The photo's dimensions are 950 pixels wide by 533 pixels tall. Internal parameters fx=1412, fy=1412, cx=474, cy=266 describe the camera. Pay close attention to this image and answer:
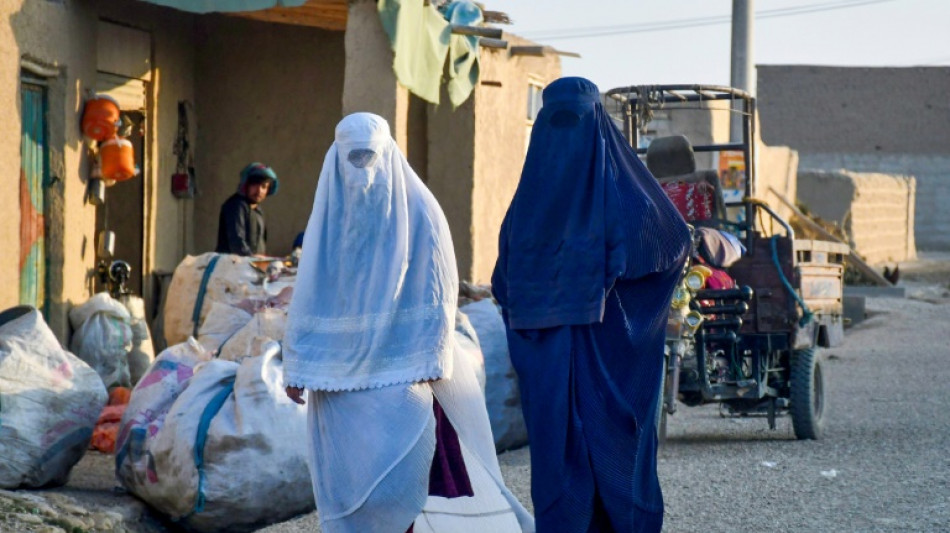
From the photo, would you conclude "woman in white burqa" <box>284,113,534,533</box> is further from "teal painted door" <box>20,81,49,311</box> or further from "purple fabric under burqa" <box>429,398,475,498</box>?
"teal painted door" <box>20,81,49,311</box>

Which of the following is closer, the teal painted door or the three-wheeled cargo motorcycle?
the three-wheeled cargo motorcycle

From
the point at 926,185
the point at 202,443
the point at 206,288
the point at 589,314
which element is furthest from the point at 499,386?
the point at 926,185

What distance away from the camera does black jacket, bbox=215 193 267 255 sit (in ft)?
29.9

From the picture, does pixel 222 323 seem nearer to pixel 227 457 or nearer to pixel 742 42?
pixel 227 457

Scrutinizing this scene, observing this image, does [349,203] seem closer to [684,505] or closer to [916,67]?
[684,505]

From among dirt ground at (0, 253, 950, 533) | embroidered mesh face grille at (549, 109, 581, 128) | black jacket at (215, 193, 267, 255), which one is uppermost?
embroidered mesh face grille at (549, 109, 581, 128)

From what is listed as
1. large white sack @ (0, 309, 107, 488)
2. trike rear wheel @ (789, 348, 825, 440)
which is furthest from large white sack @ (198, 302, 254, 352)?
trike rear wheel @ (789, 348, 825, 440)

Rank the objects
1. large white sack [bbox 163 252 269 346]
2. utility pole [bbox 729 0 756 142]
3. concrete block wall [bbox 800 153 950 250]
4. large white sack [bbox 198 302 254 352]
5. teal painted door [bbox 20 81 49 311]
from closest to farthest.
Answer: teal painted door [bbox 20 81 49 311]
large white sack [bbox 198 302 254 352]
large white sack [bbox 163 252 269 346]
utility pole [bbox 729 0 756 142]
concrete block wall [bbox 800 153 950 250]

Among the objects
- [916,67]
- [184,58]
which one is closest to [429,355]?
[184,58]

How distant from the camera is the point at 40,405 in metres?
5.95

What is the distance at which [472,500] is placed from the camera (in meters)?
4.84

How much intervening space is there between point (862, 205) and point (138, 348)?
18.5m

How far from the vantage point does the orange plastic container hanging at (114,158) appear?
Result: 8.46m

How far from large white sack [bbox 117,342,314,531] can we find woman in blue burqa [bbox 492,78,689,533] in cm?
139
